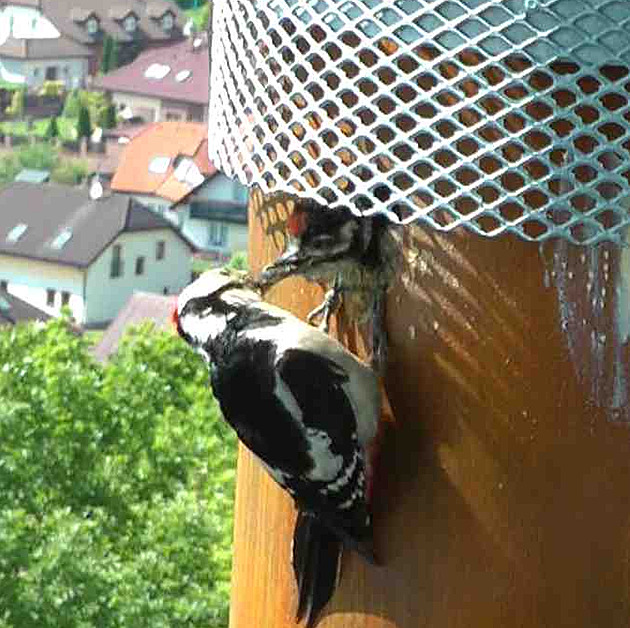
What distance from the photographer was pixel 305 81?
63.0 inches

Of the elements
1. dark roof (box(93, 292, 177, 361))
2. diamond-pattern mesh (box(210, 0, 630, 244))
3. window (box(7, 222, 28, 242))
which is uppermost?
diamond-pattern mesh (box(210, 0, 630, 244))

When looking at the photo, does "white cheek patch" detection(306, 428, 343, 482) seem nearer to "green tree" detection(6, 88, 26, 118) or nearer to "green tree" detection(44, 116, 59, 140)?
"green tree" detection(44, 116, 59, 140)

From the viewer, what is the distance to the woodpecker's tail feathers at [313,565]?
164 centimetres

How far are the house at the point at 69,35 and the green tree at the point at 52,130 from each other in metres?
3.15

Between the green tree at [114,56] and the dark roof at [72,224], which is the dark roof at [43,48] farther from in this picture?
the dark roof at [72,224]

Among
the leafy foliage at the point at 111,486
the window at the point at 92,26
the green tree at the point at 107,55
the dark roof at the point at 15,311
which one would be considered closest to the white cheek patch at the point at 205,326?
the leafy foliage at the point at 111,486

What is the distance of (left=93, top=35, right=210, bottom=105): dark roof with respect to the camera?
3478 cm

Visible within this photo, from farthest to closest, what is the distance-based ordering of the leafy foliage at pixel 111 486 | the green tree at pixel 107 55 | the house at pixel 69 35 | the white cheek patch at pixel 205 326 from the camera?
the green tree at pixel 107 55
the house at pixel 69 35
the leafy foliage at pixel 111 486
the white cheek patch at pixel 205 326

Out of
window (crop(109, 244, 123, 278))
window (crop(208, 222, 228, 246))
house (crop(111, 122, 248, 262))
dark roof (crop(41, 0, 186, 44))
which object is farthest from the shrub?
window (crop(109, 244, 123, 278))

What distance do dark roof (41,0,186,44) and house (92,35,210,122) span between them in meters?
2.03

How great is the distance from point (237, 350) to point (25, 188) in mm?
25420

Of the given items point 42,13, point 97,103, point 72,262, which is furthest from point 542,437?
point 42,13

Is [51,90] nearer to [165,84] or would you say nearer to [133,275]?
[165,84]

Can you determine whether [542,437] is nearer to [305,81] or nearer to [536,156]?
[536,156]
